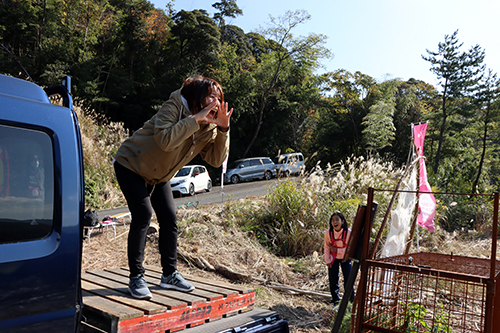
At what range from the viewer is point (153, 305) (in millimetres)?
2229

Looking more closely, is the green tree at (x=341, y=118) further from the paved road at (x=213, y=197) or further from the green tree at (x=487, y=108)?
the paved road at (x=213, y=197)

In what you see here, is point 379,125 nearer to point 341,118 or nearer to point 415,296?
point 341,118

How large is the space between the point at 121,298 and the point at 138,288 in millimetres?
125

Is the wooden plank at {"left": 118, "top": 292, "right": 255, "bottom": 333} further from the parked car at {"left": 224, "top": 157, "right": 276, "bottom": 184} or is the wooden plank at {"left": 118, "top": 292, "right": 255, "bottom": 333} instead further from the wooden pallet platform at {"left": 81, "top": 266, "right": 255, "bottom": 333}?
the parked car at {"left": 224, "top": 157, "right": 276, "bottom": 184}

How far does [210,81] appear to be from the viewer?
266 centimetres

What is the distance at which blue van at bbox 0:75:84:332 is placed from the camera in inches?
59.7

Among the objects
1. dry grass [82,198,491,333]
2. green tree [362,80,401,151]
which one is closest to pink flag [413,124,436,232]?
dry grass [82,198,491,333]

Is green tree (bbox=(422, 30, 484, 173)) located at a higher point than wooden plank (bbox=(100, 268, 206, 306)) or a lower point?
higher

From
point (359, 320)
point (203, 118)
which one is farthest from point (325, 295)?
point (203, 118)

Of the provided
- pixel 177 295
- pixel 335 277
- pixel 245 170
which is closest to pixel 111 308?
pixel 177 295

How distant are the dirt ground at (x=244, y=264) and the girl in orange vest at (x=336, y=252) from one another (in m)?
0.30

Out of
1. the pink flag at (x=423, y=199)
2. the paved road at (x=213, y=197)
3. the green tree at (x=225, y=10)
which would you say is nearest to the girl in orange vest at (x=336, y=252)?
the pink flag at (x=423, y=199)

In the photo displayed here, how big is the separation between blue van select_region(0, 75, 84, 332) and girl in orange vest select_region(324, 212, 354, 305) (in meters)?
4.03

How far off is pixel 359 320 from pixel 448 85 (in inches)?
1077
